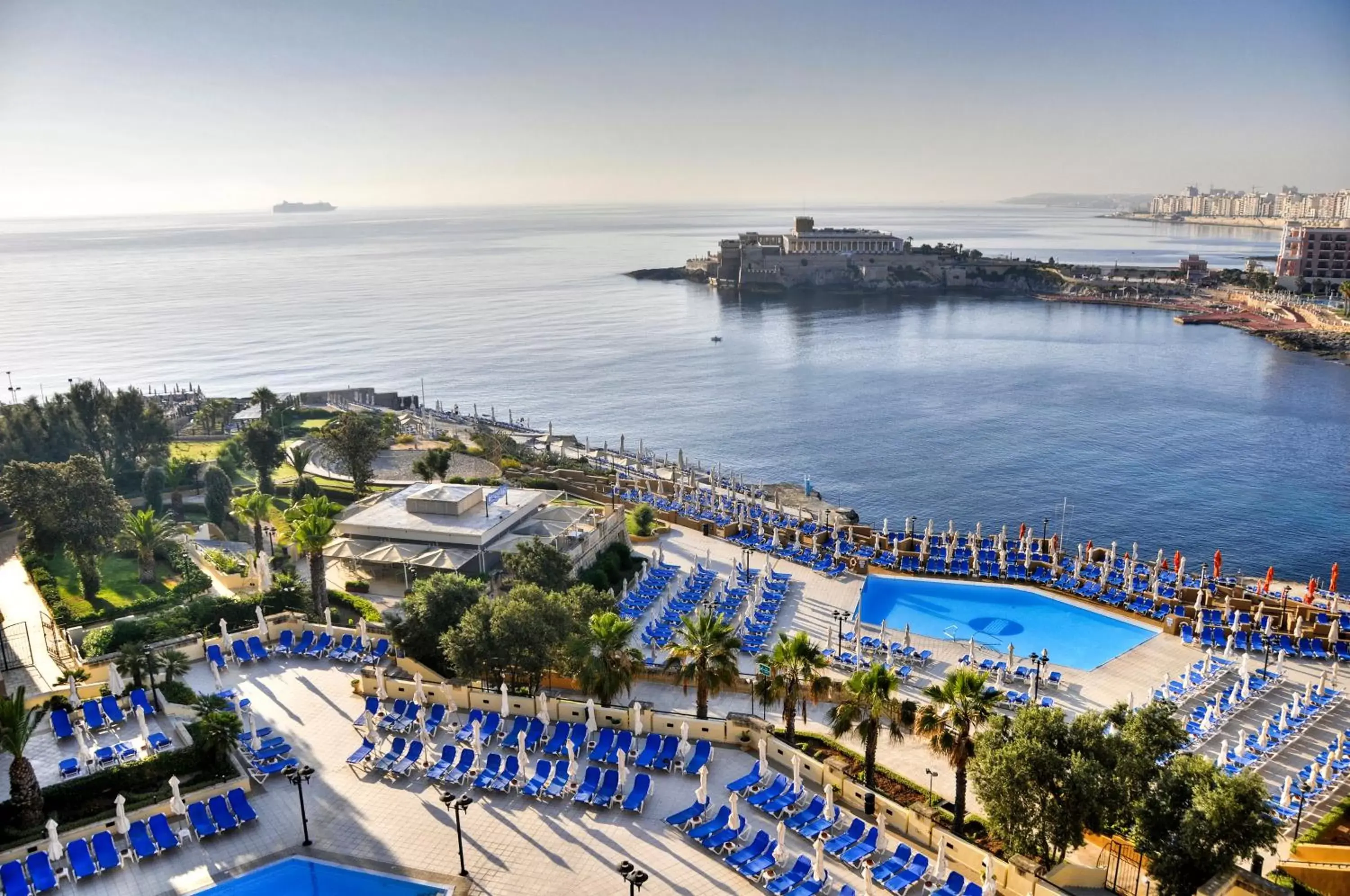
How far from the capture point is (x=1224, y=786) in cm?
1387

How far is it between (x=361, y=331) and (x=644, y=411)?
198ft

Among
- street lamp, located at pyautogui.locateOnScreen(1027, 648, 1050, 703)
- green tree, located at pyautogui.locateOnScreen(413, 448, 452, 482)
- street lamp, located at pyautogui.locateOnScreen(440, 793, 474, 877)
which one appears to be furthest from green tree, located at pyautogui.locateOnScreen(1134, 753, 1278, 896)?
green tree, located at pyautogui.locateOnScreen(413, 448, 452, 482)

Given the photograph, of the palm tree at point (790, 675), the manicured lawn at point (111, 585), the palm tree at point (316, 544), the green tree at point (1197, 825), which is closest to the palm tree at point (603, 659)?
the palm tree at point (790, 675)

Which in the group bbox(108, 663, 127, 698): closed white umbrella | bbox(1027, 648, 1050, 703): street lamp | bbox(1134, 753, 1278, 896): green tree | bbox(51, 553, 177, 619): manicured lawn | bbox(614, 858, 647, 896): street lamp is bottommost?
bbox(1027, 648, 1050, 703): street lamp

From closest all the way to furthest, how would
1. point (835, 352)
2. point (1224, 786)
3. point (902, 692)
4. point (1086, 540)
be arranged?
1. point (1224, 786)
2. point (902, 692)
3. point (1086, 540)
4. point (835, 352)

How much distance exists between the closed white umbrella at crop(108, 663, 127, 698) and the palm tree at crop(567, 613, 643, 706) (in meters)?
10.7

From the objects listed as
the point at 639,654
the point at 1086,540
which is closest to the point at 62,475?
the point at 639,654

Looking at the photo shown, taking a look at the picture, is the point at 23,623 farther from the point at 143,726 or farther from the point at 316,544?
the point at 143,726

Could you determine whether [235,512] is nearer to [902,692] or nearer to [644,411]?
[902,692]

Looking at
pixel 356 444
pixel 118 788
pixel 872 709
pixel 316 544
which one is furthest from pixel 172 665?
pixel 356 444

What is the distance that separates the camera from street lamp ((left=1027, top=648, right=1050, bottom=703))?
23844 mm

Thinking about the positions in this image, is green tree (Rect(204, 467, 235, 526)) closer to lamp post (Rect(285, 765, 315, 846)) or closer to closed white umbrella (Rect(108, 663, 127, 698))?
closed white umbrella (Rect(108, 663, 127, 698))

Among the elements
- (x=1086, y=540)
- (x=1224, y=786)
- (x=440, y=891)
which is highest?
(x=1224, y=786)

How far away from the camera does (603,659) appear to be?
827 inches
